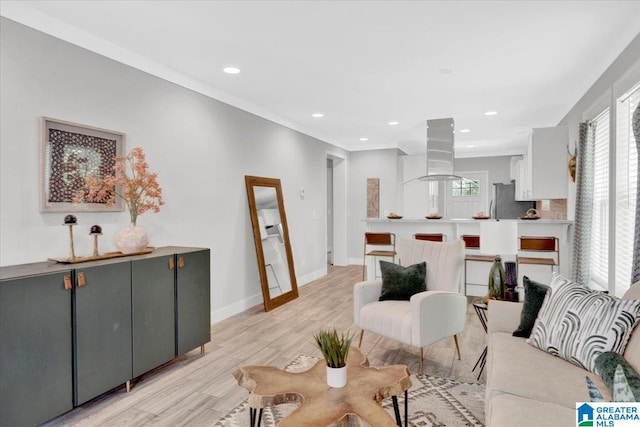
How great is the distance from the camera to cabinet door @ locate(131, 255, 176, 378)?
8.52ft

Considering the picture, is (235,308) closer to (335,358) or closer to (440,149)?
(335,358)

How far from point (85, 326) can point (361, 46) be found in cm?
276

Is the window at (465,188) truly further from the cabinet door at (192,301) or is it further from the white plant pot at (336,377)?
the white plant pot at (336,377)

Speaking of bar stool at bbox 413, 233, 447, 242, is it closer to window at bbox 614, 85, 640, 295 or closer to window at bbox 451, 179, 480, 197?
window at bbox 614, 85, 640, 295

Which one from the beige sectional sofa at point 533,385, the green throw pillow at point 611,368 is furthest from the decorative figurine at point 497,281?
the green throw pillow at point 611,368

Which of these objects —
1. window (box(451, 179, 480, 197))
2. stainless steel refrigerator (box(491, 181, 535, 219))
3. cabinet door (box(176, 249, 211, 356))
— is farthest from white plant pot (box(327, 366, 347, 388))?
window (box(451, 179, 480, 197))

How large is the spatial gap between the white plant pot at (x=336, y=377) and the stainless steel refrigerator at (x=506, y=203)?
7.83 meters

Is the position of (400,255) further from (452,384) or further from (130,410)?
(130,410)

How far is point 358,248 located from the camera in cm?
779

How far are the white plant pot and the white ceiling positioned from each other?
213cm

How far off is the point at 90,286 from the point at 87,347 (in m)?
0.36

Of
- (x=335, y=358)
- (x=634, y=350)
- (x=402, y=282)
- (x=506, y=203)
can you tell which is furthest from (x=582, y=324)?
(x=506, y=203)

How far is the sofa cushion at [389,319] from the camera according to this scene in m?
2.80

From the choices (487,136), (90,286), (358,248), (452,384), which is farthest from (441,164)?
(90,286)
